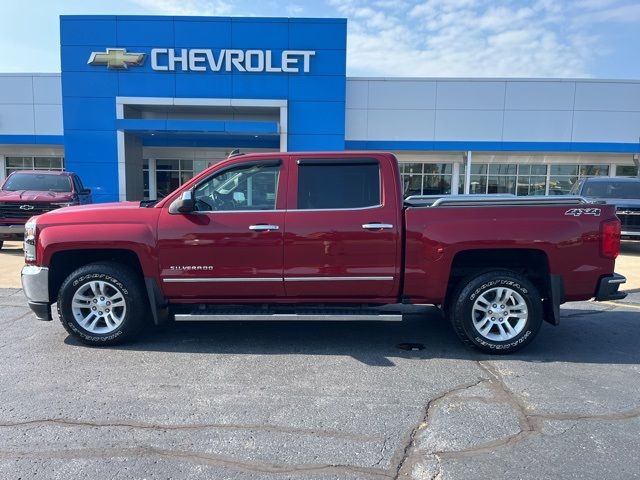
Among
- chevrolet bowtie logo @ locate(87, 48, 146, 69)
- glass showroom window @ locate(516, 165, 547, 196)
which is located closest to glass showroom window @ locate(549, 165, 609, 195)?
glass showroom window @ locate(516, 165, 547, 196)

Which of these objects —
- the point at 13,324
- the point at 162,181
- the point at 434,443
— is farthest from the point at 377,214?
the point at 162,181

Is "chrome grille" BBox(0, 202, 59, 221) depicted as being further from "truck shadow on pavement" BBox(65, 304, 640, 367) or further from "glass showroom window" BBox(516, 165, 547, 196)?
"glass showroom window" BBox(516, 165, 547, 196)

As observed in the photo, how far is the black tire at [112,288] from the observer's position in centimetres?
493

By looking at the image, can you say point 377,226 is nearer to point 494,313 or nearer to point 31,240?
point 494,313

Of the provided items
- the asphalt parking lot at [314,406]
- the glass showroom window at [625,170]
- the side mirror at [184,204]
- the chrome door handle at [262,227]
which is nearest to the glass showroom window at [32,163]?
the asphalt parking lot at [314,406]

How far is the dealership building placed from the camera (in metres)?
20.5

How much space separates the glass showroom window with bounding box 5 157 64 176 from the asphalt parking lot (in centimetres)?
2261

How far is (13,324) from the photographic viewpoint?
587 cm

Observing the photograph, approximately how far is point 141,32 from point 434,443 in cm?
2184

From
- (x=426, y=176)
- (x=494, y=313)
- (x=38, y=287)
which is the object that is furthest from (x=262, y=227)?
(x=426, y=176)

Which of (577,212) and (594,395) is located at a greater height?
(577,212)

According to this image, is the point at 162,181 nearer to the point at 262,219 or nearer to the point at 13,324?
the point at 13,324

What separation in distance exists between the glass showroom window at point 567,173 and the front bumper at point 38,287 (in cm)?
2479

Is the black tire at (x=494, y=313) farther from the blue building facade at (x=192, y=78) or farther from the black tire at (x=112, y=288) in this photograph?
the blue building facade at (x=192, y=78)
